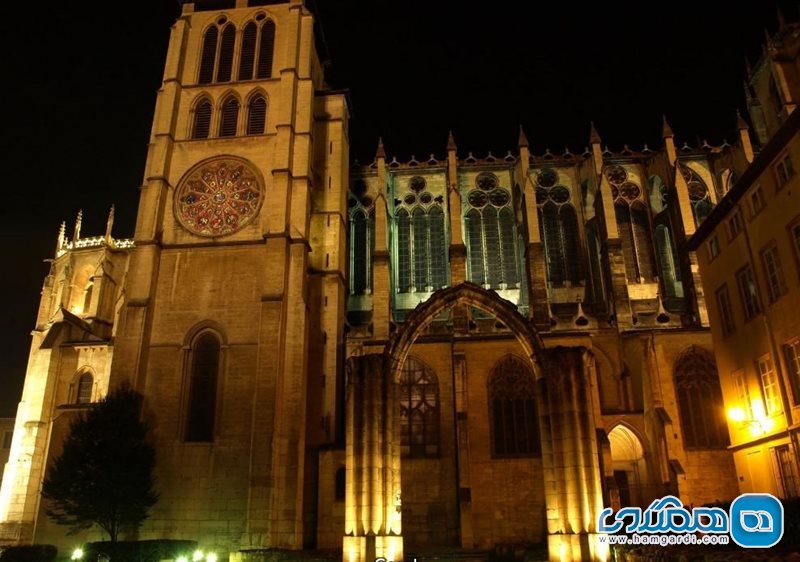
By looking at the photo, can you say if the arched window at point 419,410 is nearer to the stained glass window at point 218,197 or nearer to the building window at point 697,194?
the stained glass window at point 218,197

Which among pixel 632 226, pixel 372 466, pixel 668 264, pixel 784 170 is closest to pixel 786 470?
pixel 784 170

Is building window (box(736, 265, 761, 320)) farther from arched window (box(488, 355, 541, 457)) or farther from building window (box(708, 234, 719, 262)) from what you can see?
arched window (box(488, 355, 541, 457))

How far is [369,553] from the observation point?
14773mm

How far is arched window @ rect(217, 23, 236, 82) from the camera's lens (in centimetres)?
3312

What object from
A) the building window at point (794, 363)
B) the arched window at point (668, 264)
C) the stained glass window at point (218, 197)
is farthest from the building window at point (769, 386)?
the stained glass window at point (218, 197)

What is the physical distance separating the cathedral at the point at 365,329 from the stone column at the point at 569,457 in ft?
0.26

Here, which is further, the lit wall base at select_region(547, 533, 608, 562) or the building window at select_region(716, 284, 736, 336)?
the building window at select_region(716, 284, 736, 336)

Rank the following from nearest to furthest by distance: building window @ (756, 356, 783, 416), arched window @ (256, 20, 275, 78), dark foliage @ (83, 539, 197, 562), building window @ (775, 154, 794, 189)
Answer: building window @ (775, 154, 794, 189), building window @ (756, 356, 783, 416), dark foliage @ (83, 539, 197, 562), arched window @ (256, 20, 275, 78)

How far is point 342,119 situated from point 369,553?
2481cm

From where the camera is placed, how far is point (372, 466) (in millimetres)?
15406

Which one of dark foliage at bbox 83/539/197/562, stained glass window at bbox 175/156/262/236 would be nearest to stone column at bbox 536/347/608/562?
dark foliage at bbox 83/539/197/562

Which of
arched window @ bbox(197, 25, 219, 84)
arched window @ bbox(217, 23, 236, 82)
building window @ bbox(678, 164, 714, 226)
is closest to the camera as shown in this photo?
arched window @ bbox(217, 23, 236, 82)
